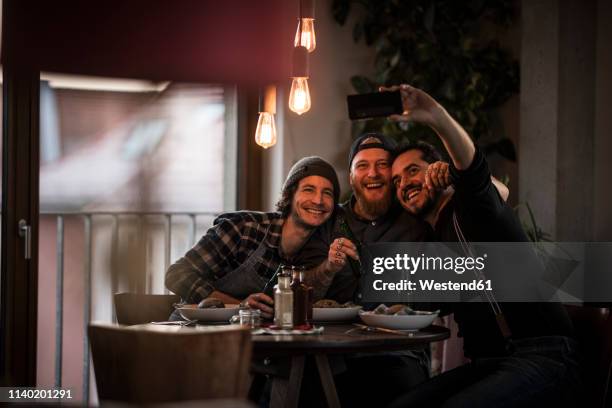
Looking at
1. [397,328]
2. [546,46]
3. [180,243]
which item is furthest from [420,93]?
[180,243]

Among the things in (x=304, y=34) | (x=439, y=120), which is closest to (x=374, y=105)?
(x=439, y=120)

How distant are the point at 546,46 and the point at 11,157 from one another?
2428mm

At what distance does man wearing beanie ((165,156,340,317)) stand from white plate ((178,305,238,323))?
310 mm

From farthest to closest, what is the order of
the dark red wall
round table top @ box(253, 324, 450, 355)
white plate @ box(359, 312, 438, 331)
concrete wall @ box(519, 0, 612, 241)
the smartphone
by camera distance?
concrete wall @ box(519, 0, 612, 241) → white plate @ box(359, 312, 438, 331) → round table top @ box(253, 324, 450, 355) → the smartphone → the dark red wall

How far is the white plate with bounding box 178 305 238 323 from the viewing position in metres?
2.10

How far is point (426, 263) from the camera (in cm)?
234

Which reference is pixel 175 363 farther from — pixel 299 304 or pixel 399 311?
pixel 399 311

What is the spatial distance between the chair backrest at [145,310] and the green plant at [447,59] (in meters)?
1.71

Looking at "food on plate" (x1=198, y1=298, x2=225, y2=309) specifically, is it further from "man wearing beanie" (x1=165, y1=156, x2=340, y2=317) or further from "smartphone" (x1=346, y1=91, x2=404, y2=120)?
"smartphone" (x1=346, y1=91, x2=404, y2=120)

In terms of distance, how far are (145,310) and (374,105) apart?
4.16ft

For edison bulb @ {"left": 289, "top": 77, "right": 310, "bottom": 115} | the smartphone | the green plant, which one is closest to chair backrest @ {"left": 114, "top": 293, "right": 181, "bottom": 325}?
edison bulb @ {"left": 289, "top": 77, "right": 310, "bottom": 115}

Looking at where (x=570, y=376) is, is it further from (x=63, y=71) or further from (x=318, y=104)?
(x=318, y=104)

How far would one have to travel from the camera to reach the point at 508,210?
2010mm

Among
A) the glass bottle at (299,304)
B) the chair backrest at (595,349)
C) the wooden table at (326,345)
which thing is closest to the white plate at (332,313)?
the wooden table at (326,345)
